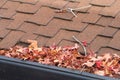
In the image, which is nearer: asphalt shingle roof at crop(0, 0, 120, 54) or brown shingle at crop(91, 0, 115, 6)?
asphalt shingle roof at crop(0, 0, 120, 54)

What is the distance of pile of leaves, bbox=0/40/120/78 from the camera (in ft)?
10.1

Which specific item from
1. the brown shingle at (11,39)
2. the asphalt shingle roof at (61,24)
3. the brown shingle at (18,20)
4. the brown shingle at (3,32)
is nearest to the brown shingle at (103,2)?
the asphalt shingle roof at (61,24)

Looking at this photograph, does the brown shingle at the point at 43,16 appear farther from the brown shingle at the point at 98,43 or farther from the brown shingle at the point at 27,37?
the brown shingle at the point at 98,43

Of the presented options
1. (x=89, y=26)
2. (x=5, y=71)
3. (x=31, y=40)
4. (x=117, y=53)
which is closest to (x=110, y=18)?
(x=89, y=26)

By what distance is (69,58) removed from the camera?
3234mm

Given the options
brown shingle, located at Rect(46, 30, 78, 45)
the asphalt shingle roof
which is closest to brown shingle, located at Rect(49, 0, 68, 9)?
the asphalt shingle roof

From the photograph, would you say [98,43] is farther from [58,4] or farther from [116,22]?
[58,4]

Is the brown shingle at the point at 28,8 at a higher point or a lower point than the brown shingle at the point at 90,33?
higher

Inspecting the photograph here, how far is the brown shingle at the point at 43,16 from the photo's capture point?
3.65 metres

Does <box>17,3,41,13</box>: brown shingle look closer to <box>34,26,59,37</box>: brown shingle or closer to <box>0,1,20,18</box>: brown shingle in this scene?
<box>0,1,20,18</box>: brown shingle

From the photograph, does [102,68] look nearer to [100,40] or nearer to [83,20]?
[100,40]

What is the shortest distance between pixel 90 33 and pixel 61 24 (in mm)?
322

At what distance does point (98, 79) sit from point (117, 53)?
44 cm

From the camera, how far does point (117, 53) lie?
10.5ft
